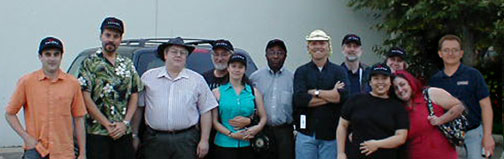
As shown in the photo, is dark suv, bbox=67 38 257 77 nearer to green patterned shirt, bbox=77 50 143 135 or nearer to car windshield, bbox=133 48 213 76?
car windshield, bbox=133 48 213 76

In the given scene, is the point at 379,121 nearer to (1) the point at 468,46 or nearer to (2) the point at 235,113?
(2) the point at 235,113

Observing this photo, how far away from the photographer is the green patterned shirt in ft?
18.0

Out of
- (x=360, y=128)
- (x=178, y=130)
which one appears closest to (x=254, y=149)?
(x=178, y=130)

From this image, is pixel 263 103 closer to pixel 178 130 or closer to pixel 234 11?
pixel 178 130

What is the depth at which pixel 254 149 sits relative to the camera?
20.5ft

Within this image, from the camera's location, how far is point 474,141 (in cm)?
595

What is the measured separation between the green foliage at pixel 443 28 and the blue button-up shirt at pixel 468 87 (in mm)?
4643

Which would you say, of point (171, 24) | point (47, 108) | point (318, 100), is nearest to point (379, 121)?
point (318, 100)

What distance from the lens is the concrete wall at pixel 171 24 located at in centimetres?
1080

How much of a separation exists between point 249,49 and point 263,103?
6.73 m

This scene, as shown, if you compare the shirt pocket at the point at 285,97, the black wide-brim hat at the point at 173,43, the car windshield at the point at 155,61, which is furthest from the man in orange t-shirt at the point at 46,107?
the shirt pocket at the point at 285,97

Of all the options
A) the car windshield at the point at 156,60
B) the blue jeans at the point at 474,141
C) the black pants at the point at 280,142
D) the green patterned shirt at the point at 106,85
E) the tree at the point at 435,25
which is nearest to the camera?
the green patterned shirt at the point at 106,85

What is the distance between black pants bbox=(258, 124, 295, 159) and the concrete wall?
19.2ft

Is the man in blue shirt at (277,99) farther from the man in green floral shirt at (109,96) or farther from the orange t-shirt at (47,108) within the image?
the orange t-shirt at (47,108)
